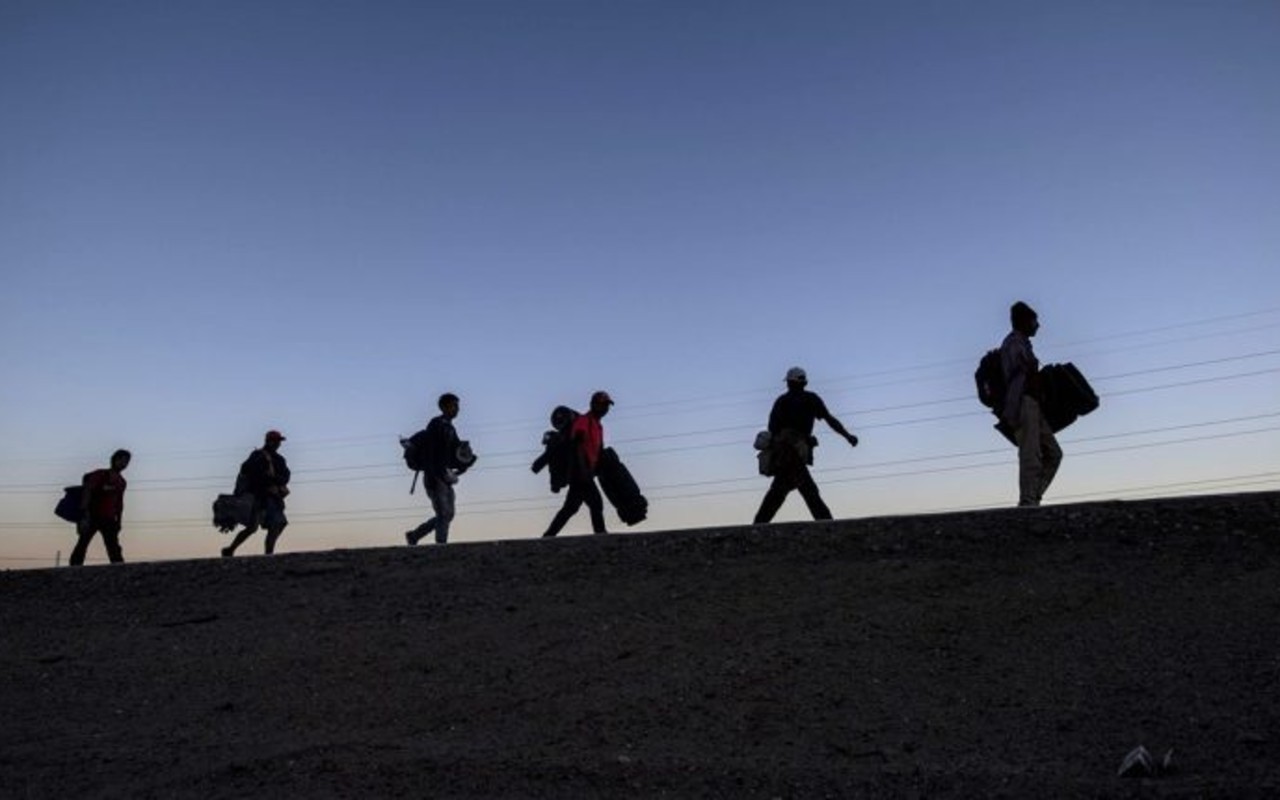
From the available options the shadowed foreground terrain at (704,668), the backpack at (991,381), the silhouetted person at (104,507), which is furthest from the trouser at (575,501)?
the silhouetted person at (104,507)

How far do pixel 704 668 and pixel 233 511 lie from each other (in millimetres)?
8120

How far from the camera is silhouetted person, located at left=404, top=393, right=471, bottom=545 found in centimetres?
1276

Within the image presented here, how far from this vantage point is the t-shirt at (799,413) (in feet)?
38.8

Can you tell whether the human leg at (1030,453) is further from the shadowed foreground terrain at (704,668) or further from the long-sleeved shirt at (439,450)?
the long-sleeved shirt at (439,450)

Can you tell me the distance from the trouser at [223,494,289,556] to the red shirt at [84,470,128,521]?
1641 millimetres

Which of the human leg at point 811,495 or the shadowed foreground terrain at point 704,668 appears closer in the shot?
the shadowed foreground terrain at point 704,668

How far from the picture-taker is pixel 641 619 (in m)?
8.65

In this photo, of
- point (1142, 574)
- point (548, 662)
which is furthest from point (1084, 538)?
point (548, 662)

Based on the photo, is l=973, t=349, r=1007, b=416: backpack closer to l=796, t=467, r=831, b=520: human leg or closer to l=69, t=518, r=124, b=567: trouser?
l=796, t=467, r=831, b=520: human leg

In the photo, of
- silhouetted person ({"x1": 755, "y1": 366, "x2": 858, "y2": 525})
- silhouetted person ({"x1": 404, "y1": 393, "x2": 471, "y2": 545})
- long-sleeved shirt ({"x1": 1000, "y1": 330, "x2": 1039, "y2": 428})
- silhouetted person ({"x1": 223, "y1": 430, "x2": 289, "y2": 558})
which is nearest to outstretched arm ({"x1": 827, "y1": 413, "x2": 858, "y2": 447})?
silhouetted person ({"x1": 755, "y1": 366, "x2": 858, "y2": 525})

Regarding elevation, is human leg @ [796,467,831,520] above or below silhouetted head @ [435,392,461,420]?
below

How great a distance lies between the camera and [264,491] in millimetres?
13922

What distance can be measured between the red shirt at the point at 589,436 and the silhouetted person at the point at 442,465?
1.32 meters

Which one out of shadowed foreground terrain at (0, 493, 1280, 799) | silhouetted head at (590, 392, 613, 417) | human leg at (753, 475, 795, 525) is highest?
silhouetted head at (590, 392, 613, 417)
